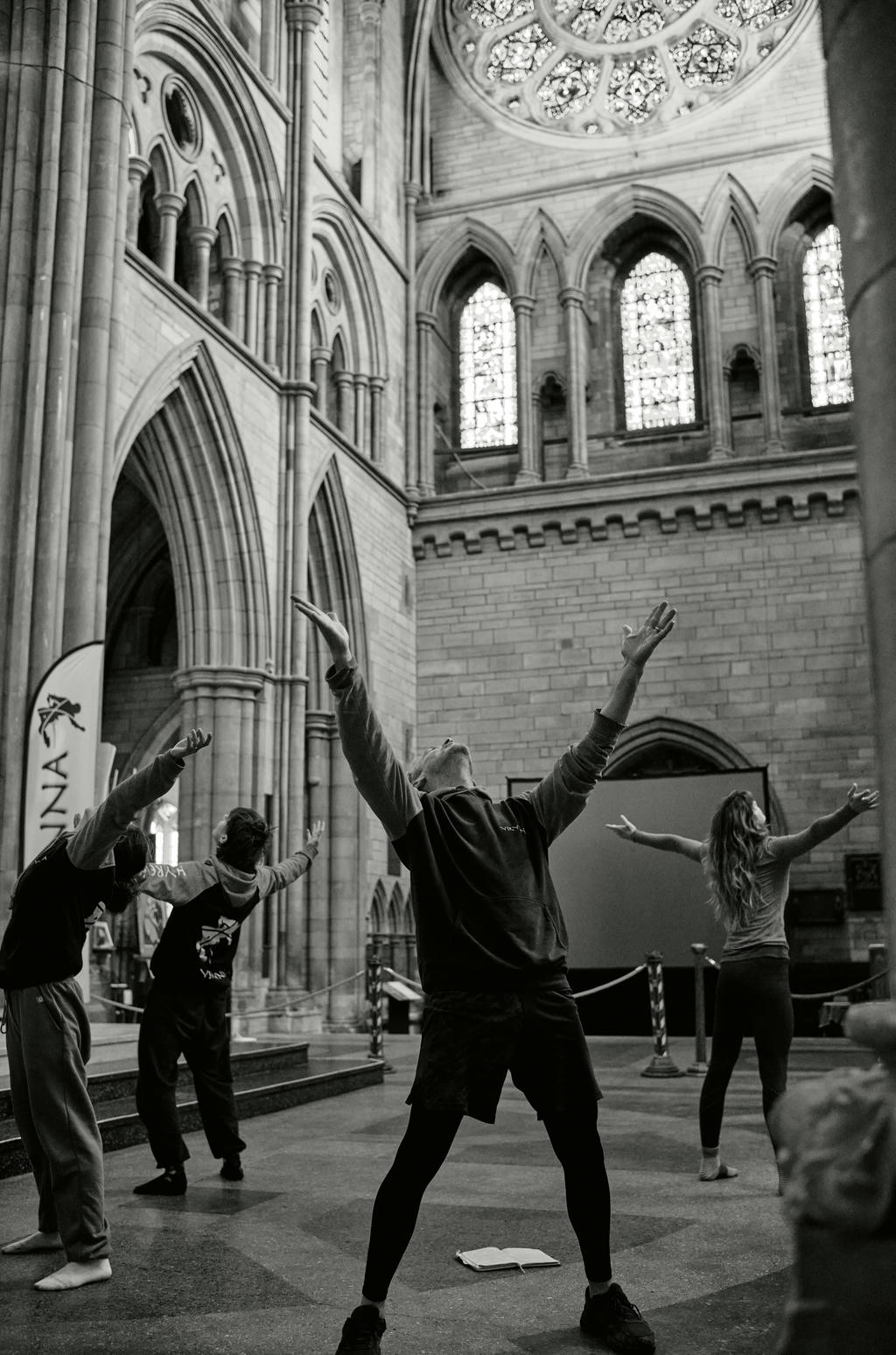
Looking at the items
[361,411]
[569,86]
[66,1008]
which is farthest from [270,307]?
[66,1008]

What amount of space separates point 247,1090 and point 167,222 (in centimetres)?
918

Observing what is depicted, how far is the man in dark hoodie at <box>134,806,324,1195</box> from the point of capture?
193 inches

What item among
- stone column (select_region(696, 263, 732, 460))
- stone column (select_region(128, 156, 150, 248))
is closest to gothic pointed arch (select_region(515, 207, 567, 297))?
stone column (select_region(696, 263, 732, 460))

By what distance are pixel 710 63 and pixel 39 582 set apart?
574 inches

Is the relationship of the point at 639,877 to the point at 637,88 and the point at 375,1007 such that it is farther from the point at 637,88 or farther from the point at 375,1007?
the point at 637,88

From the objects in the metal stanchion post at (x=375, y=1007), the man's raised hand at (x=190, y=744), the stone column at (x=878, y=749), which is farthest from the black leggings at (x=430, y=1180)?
the metal stanchion post at (x=375, y=1007)

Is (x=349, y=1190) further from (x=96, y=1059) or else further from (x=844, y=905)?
(x=844, y=905)

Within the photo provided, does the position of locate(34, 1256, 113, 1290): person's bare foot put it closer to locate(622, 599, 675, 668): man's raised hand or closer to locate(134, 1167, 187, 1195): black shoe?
locate(134, 1167, 187, 1195): black shoe

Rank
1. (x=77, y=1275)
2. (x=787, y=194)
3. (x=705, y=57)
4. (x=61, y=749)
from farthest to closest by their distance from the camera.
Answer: (x=705, y=57), (x=787, y=194), (x=61, y=749), (x=77, y=1275)

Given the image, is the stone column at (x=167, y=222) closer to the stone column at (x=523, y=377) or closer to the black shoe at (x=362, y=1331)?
the stone column at (x=523, y=377)

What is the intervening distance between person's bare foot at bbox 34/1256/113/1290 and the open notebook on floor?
1.01 m

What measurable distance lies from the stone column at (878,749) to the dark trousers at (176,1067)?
4.03m

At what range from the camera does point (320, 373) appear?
1684 centimetres

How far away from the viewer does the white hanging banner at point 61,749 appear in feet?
27.0
